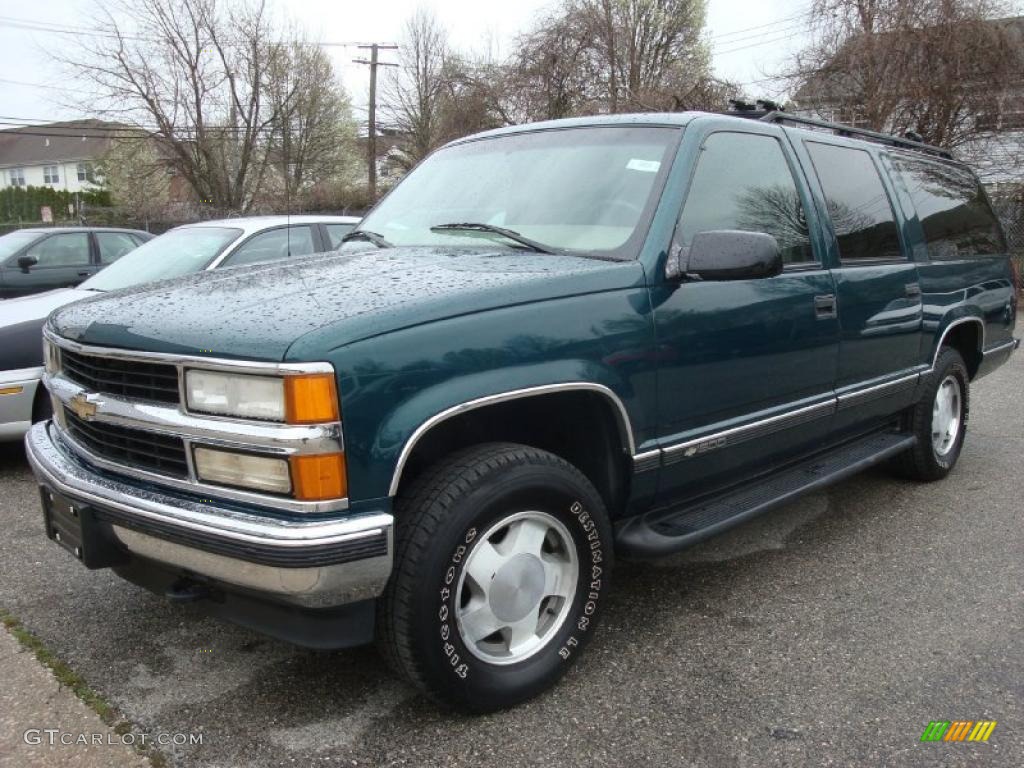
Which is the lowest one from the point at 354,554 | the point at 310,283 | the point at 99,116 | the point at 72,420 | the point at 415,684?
the point at 415,684

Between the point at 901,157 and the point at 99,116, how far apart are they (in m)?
28.8

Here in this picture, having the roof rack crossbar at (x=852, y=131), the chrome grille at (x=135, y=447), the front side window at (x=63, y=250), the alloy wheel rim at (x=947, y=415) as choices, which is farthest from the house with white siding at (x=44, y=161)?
the chrome grille at (x=135, y=447)

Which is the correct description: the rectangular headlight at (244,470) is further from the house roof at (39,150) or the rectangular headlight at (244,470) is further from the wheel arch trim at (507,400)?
the house roof at (39,150)

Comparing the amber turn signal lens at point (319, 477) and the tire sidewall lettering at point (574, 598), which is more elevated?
the amber turn signal lens at point (319, 477)

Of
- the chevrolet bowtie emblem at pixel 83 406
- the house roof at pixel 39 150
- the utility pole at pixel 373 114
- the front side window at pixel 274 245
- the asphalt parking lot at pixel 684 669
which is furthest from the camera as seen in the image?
the house roof at pixel 39 150

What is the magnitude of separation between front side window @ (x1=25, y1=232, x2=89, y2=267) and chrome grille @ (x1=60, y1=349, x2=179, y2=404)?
857 cm

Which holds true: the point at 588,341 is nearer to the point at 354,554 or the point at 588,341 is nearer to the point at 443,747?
the point at 354,554

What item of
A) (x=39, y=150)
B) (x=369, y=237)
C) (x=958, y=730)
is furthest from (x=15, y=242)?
(x=39, y=150)

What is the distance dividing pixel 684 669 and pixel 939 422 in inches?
114

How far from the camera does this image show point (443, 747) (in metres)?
2.38

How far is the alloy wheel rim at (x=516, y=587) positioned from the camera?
2475 millimetres

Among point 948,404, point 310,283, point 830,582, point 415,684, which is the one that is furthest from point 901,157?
point 415,684

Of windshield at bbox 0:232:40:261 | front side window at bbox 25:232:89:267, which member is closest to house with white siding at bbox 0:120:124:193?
windshield at bbox 0:232:40:261

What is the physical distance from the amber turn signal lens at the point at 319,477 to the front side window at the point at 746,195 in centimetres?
152
